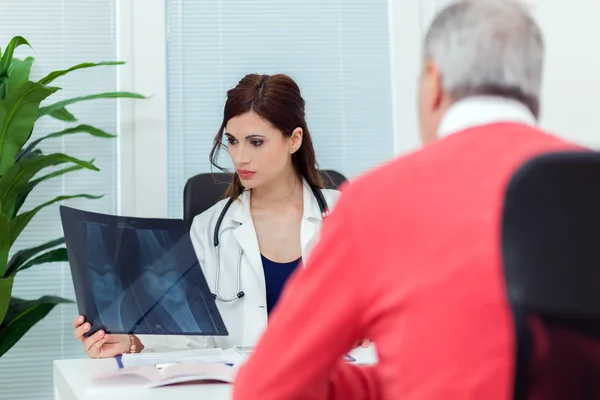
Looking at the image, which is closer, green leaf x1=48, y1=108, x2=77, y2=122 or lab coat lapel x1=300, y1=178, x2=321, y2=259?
lab coat lapel x1=300, y1=178, x2=321, y2=259

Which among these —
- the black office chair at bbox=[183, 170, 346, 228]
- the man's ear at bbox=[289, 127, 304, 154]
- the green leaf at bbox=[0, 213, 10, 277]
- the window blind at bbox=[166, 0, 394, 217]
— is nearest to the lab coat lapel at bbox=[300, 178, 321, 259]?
the man's ear at bbox=[289, 127, 304, 154]

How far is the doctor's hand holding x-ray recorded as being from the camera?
224 cm

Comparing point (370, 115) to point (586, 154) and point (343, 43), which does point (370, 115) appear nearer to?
point (343, 43)

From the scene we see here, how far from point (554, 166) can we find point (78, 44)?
2593mm

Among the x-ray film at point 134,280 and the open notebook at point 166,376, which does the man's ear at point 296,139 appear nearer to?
the x-ray film at point 134,280

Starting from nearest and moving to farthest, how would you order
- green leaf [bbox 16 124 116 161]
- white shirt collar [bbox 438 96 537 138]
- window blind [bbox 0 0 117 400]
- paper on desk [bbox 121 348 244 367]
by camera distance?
white shirt collar [bbox 438 96 537 138]
paper on desk [bbox 121 348 244 367]
green leaf [bbox 16 124 116 161]
window blind [bbox 0 0 117 400]

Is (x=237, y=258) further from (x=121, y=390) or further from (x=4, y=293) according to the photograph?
(x=121, y=390)

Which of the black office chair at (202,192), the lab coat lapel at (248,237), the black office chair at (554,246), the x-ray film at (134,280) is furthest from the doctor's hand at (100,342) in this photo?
the black office chair at (554,246)

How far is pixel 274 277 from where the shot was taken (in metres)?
2.27

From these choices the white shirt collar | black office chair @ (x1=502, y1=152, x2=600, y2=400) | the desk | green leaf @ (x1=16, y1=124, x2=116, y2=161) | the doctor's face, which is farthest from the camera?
green leaf @ (x1=16, y1=124, x2=116, y2=161)

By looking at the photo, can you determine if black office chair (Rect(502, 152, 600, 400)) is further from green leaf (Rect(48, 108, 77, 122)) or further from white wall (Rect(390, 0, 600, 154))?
green leaf (Rect(48, 108, 77, 122))

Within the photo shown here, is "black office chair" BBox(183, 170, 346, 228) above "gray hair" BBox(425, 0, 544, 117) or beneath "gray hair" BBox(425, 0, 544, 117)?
beneath

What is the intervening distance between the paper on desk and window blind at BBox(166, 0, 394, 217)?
139 centimetres

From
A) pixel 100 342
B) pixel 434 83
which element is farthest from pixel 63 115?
pixel 434 83
